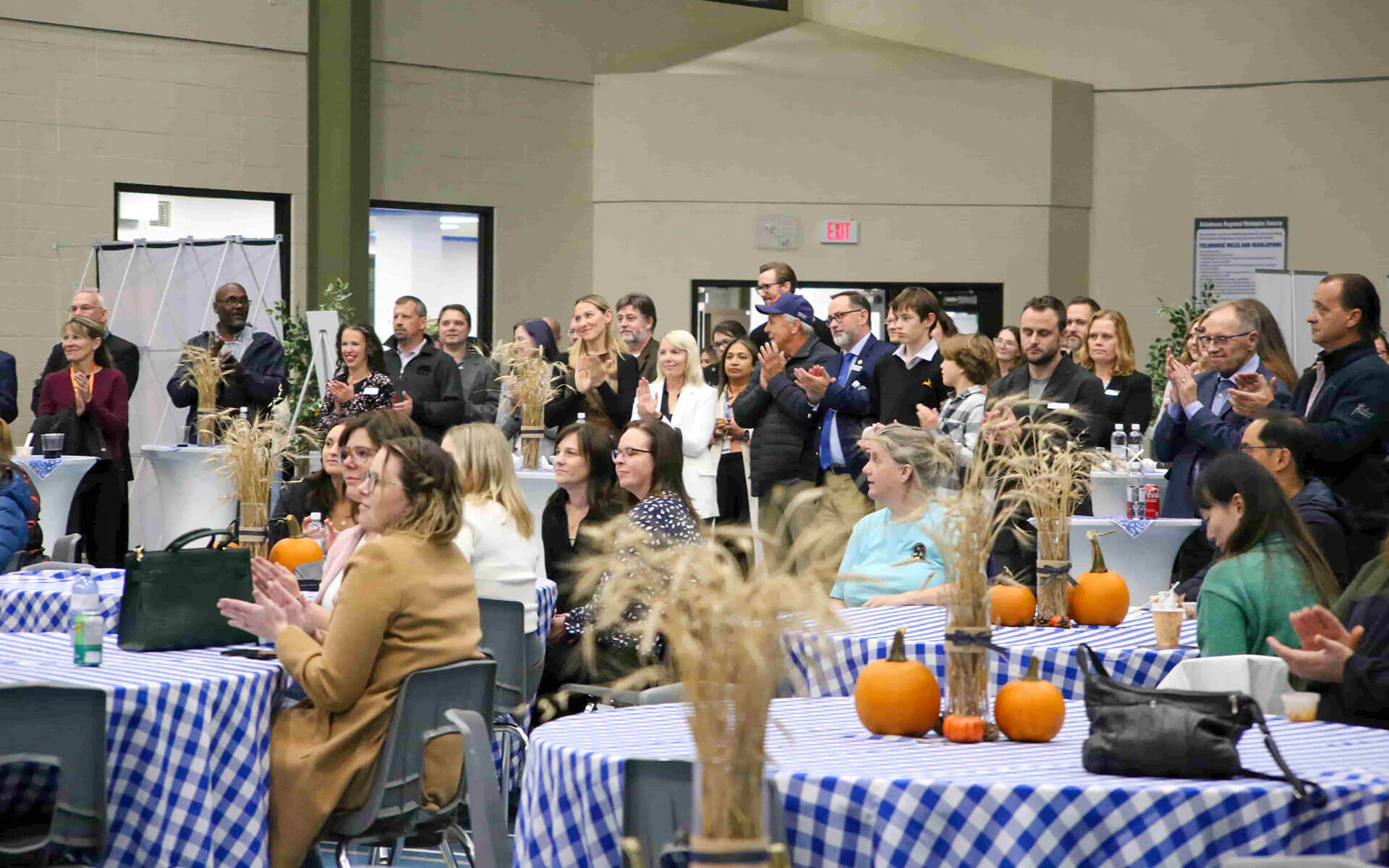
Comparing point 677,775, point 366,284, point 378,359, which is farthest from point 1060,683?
point 366,284

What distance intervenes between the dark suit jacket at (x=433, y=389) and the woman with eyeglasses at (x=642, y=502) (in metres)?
2.88

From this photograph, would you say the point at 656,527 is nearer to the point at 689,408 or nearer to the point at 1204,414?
the point at 1204,414

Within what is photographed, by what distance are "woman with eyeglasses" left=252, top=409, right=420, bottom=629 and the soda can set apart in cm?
281

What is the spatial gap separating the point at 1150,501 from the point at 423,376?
12.1 feet

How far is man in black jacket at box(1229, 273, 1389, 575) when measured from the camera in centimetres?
459

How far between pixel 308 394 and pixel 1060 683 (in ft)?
22.6

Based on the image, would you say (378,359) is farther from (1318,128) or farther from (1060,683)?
(1318,128)

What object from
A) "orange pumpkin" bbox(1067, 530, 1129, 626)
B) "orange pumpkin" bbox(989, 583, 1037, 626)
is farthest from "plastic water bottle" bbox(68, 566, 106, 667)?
"orange pumpkin" bbox(1067, 530, 1129, 626)

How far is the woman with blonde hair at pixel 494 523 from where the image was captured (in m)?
4.42

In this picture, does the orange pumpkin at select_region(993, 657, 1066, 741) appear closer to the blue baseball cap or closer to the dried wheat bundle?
the dried wheat bundle

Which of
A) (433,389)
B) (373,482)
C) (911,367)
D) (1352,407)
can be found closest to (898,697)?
(373,482)

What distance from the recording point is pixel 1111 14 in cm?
1244

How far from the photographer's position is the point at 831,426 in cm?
670

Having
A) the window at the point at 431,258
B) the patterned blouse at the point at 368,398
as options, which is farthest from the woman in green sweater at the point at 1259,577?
the window at the point at 431,258
